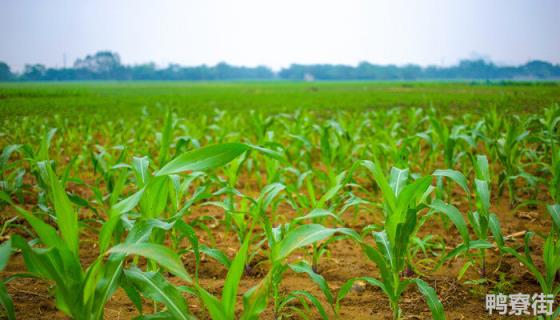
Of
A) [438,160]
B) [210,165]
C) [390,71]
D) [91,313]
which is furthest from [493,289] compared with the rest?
[390,71]

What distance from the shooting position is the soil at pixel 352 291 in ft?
6.00

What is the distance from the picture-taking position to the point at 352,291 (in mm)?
2068

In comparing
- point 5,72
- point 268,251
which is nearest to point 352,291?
point 268,251

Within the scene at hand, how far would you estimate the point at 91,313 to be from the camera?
121 centimetres

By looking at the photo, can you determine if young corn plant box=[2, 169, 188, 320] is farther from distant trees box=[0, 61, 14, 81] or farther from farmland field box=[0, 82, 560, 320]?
distant trees box=[0, 61, 14, 81]

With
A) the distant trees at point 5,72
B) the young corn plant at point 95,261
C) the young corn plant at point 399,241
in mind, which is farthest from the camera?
the distant trees at point 5,72

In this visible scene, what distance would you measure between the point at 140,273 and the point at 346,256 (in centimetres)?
163

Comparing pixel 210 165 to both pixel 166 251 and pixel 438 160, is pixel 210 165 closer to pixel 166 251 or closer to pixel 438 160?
pixel 166 251

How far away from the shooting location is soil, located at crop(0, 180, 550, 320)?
1829mm

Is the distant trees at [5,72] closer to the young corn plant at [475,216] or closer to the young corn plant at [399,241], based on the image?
the young corn plant at [399,241]

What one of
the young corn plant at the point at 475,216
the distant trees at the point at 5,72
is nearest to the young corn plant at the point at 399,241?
the young corn plant at the point at 475,216

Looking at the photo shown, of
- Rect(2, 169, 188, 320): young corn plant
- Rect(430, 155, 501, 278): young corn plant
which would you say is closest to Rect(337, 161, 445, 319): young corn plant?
Rect(430, 155, 501, 278): young corn plant

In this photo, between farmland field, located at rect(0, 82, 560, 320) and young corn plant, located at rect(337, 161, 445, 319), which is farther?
young corn plant, located at rect(337, 161, 445, 319)

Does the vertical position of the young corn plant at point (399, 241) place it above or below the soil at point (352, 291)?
above
